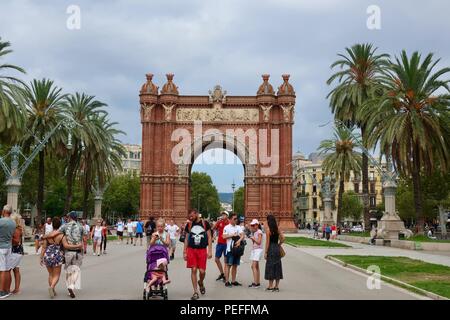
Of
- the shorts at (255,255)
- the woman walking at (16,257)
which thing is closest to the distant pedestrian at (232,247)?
the shorts at (255,255)

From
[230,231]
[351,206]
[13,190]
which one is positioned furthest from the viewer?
[351,206]

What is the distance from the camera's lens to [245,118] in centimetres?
6225

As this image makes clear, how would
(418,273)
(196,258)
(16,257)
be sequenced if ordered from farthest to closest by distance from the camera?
(418,273)
(16,257)
(196,258)

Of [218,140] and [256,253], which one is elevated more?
[218,140]

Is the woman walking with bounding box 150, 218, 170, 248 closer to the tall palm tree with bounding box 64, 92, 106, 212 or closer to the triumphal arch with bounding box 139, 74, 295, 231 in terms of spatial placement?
the tall palm tree with bounding box 64, 92, 106, 212

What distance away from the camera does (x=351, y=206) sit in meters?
100

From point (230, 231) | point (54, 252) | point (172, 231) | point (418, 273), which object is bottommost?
point (418, 273)

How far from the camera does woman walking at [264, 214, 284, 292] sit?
12227mm

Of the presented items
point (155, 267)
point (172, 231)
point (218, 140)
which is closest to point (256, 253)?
point (155, 267)

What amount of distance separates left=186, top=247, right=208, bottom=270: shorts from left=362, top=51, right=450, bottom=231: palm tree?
22.5 meters

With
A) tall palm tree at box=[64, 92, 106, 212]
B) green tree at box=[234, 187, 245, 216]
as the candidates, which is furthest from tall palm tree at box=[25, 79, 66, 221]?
green tree at box=[234, 187, 245, 216]

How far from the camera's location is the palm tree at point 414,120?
32.2 metres

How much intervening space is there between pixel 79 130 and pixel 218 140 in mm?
24944

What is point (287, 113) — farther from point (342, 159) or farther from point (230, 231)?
point (230, 231)
